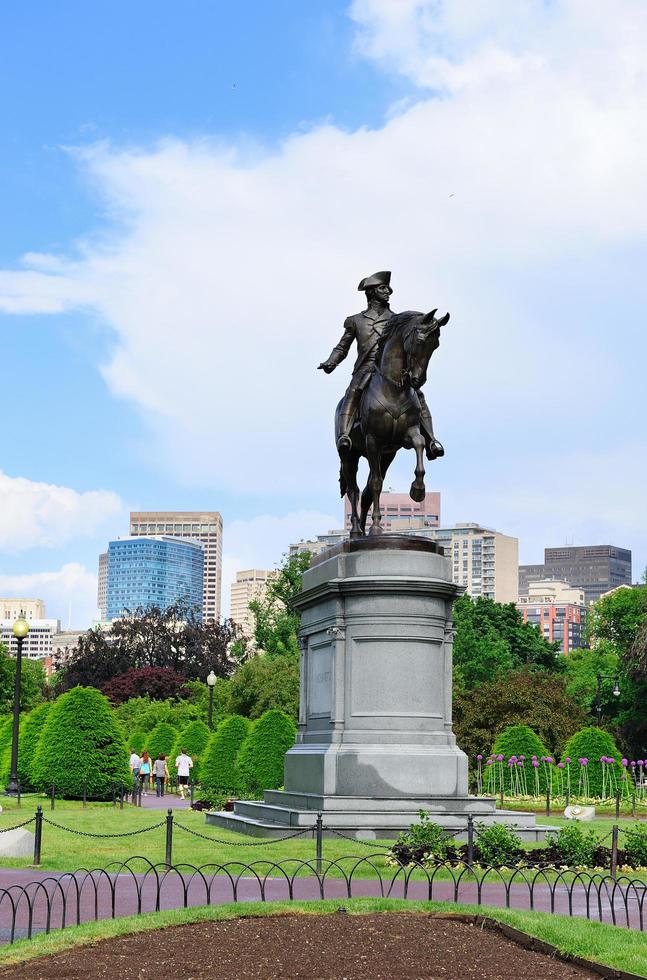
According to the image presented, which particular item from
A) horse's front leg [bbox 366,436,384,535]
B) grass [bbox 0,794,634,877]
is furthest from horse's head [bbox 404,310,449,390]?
grass [bbox 0,794,634,877]

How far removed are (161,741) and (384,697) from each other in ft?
119

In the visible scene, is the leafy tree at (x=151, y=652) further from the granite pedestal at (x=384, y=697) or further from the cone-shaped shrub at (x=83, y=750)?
the granite pedestal at (x=384, y=697)

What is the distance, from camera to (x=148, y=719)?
7175 cm

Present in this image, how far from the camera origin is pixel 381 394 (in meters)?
21.9

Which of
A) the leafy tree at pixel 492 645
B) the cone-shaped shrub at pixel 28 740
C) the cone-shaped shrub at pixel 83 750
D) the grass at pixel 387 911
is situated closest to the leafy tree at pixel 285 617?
the leafy tree at pixel 492 645

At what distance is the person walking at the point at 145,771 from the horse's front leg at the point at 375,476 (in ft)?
71.5

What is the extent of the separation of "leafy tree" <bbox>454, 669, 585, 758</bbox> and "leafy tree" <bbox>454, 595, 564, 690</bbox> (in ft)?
31.9

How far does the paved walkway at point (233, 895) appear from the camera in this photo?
12.8m

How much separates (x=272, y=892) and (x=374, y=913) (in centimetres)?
256

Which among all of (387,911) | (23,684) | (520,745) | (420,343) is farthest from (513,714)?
(23,684)

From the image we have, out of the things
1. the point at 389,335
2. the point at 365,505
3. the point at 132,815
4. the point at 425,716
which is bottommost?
the point at 132,815

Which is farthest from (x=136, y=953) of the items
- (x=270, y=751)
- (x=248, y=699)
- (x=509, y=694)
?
(x=248, y=699)

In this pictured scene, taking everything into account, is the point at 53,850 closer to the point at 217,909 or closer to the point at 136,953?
the point at 217,909

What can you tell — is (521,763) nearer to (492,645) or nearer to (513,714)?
(513,714)
